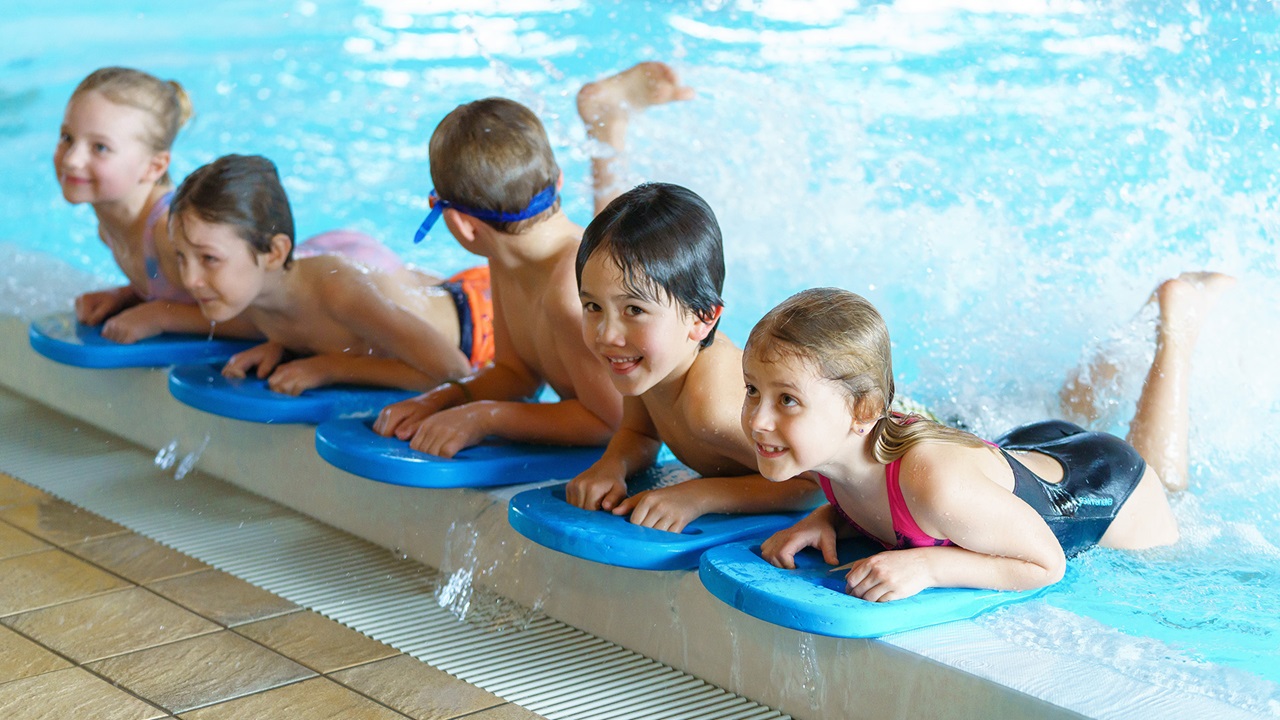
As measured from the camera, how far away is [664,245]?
2.54 metres

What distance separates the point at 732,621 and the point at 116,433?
2828mm

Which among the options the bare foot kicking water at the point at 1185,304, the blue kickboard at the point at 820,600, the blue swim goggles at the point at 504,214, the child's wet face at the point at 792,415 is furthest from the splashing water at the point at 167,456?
the bare foot kicking water at the point at 1185,304

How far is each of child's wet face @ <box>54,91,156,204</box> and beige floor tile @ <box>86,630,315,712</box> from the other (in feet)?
6.97

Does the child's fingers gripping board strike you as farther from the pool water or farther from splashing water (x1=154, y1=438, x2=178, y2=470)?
splashing water (x1=154, y1=438, x2=178, y2=470)

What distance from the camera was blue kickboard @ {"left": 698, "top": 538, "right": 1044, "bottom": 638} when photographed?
7.13 feet

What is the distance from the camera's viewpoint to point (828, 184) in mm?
6051

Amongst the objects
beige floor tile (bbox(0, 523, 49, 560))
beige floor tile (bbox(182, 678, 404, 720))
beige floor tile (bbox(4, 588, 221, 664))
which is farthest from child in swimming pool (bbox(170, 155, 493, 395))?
beige floor tile (bbox(182, 678, 404, 720))

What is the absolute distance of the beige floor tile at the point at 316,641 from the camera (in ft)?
9.05

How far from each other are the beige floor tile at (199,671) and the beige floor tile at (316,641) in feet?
0.11

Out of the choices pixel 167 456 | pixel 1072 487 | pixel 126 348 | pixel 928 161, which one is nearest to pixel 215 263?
pixel 126 348

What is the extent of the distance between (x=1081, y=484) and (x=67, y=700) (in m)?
2.11

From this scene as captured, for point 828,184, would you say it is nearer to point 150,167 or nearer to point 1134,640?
point 150,167

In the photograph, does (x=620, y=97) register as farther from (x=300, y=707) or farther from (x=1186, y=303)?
(x=300, y=707)

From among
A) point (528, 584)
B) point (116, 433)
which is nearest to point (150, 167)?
point (116, 433)
